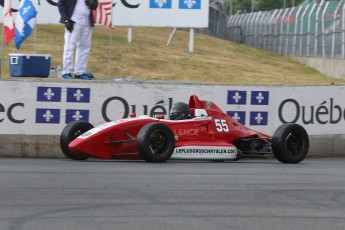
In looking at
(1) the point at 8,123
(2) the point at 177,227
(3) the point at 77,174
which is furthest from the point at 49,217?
(1) the point at 8,123

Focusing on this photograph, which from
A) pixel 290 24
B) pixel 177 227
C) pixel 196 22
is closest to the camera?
pixel 177 227

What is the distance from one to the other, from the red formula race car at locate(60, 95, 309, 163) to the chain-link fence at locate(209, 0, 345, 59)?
74.3ft

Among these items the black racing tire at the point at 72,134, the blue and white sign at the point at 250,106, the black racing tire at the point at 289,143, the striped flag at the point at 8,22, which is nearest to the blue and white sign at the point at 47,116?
the black racing tire at the point at 72,134

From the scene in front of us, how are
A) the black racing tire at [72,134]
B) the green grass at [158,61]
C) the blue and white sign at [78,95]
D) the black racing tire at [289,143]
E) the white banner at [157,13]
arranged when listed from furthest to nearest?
1. the white banner at [157,13]
2. the green grass at [158,61]
3. the blue and white sign at [78,95]
4. the black racing tire at [289,143]
5. the black racing tire at [72,134]

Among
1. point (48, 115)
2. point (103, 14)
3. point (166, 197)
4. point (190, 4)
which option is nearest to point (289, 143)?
point (48, 115)

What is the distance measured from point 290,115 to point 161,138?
14.1 feet

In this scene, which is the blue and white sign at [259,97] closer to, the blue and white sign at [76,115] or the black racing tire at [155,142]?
the blue and white sign at [76,115]

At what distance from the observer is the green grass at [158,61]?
27453 mm

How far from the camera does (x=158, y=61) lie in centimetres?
2931

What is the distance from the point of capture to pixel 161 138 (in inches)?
576

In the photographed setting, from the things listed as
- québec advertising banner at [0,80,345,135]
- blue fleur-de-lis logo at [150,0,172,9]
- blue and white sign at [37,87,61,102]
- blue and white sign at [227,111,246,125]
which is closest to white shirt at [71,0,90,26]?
québec advertising banner at [0,80,345,135]

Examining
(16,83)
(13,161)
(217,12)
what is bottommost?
(13,161)

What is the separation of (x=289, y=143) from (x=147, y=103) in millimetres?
2801

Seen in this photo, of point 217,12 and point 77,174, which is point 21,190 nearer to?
point 77,174
